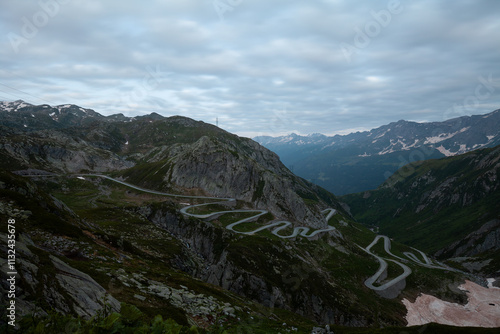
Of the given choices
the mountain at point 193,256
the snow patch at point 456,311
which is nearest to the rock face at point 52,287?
the mountain at point 193,256

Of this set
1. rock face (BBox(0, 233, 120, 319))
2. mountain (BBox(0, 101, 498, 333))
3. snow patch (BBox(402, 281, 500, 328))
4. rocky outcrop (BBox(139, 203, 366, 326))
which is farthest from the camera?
snow patch (BBox(402, 281, 500, 328))

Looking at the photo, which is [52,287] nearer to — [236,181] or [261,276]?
[261,276]

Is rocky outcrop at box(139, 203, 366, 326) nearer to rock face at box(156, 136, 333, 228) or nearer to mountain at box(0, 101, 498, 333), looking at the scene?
mountain at box(0, 101, 498, 333)

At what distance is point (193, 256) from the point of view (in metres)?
68.1

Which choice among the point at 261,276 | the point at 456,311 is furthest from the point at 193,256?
the point at 456,311

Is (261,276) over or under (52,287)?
under

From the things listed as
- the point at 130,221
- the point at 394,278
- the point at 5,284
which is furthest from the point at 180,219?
the point at 394,278

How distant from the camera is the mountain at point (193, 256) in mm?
16578

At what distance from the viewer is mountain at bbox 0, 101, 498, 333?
16578mm

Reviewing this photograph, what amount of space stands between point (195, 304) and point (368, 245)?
170176mm

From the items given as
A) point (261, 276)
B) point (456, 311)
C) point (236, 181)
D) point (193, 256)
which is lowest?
point (456, 311)

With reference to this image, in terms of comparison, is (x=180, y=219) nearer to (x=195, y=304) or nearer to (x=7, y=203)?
(x=7, y=203)

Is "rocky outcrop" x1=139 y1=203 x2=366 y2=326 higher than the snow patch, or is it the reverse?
"rocky outcrop" x1=139 y1=203 x2=366 y2=326

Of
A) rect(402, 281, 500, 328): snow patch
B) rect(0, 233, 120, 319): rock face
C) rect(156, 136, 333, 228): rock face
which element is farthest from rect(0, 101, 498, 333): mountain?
rect(402, 281, 500, 328): snow patch
